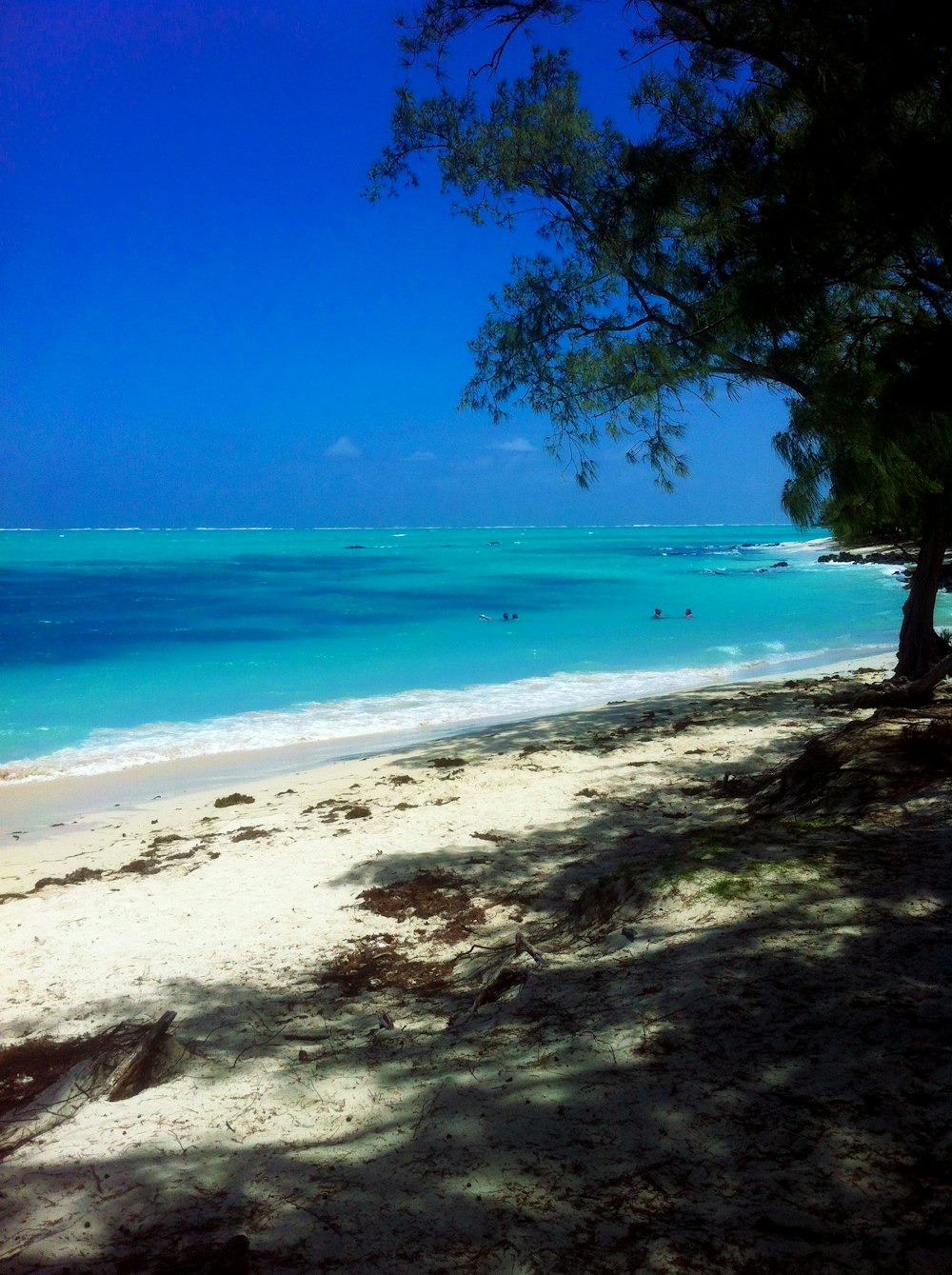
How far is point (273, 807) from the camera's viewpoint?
7.80m

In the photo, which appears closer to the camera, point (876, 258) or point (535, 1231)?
point (535, 1231)

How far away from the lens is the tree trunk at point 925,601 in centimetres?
930

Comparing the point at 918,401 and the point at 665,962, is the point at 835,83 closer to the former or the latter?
the point at 918,401

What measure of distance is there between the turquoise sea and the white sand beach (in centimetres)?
624

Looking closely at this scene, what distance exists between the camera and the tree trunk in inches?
366

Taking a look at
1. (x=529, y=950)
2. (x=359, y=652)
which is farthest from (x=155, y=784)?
(x=359, y=652)

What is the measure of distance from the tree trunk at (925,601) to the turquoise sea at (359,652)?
5.78 metres

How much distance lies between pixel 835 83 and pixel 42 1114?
21.7 feet

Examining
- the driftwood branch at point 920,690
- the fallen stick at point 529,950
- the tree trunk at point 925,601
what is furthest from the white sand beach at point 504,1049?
the tree trunk at point 925,601

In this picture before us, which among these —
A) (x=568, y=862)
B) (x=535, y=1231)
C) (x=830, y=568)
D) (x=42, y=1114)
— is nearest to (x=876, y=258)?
(x=568, y=862)

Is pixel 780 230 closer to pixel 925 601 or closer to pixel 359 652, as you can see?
pixel 925 601

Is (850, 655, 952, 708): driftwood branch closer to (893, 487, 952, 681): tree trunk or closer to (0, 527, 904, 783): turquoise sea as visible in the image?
(893, 487, 952, 681): tree trunk

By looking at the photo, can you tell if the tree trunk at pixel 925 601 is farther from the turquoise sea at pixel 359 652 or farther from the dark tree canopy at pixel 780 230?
the turquoise sea at pixel 359 652

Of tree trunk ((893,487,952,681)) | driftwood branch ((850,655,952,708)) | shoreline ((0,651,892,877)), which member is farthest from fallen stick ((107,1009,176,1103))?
tree trunk ((893,487,952,681))
